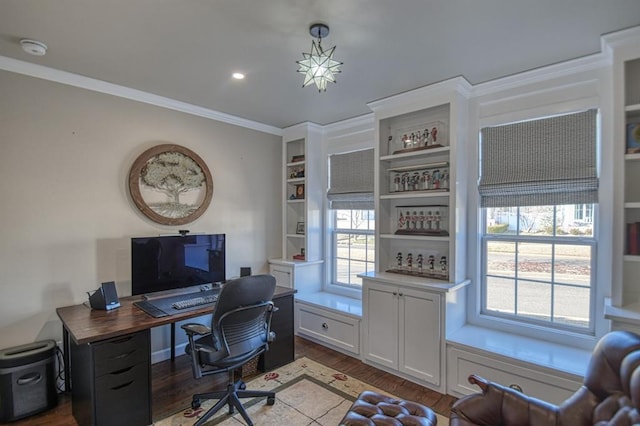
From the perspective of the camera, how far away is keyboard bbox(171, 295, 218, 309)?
8.59ft

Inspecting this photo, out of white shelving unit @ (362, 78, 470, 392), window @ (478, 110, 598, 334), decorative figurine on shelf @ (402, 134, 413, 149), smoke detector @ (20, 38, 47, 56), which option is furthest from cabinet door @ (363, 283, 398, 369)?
smoke detector @ (20, 38, 47, 56)

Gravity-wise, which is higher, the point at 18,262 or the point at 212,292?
the point at 18,262

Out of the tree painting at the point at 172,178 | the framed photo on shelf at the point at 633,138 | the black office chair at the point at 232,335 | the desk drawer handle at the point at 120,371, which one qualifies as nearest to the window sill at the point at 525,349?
the framed photo on shelf at the point at 633,138

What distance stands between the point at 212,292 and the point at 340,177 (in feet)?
6.72

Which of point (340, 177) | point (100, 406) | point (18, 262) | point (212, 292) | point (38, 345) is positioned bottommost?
point (100, 406)

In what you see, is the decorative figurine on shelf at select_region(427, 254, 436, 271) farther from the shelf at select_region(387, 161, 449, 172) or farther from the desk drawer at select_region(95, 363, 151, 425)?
the desk drawer at select_region(95, 363, 151, 425)

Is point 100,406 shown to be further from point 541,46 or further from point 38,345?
point 541,46

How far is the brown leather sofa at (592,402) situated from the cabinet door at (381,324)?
1285 mm

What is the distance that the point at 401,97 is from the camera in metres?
3.13

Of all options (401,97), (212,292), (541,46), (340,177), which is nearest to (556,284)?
(541,46)

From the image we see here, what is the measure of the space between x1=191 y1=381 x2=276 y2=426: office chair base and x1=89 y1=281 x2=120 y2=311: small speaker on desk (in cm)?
98

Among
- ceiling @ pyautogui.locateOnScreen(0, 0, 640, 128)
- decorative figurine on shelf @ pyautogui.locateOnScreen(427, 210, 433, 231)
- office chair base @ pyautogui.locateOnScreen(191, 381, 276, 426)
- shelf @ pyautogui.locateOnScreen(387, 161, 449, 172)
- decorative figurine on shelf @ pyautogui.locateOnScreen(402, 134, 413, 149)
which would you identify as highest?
ceiling @ pyautogui.locateOnScreen(0, 0, 640, 128)

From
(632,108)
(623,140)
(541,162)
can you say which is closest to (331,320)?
(541,162)

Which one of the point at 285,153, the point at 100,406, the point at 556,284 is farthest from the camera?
the point at 285,153
